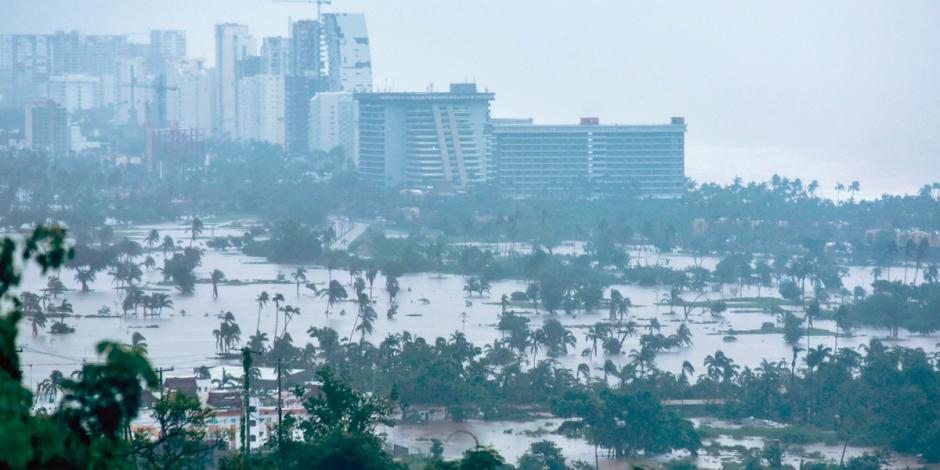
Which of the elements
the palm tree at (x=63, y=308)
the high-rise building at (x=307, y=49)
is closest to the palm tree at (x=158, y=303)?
the palm tree at (x=63, y=308)

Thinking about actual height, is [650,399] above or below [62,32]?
below

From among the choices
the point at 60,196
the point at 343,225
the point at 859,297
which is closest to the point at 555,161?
the point at 343,225

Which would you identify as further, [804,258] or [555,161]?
[555,161]

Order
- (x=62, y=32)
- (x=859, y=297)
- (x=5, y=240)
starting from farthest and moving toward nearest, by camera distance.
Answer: (x=62, y=32) → (x=859, y=297) → (x=5, y=240)

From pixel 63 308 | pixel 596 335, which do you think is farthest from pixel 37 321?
pixel 596 335

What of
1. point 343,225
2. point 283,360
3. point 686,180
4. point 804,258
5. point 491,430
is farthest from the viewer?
point 686,180

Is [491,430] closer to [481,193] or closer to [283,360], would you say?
[283,360]
